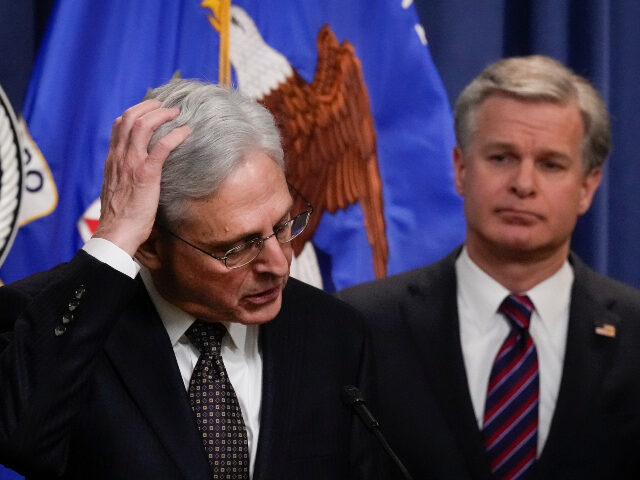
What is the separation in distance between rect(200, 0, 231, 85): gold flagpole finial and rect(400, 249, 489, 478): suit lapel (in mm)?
781

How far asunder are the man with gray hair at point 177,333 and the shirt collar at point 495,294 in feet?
2.20

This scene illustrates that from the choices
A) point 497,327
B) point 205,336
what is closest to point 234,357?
point 205,336

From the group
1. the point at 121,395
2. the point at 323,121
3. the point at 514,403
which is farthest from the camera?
the point at 323,121

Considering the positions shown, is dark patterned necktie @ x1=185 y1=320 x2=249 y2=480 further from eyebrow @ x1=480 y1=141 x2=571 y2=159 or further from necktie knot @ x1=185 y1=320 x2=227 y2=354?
eyebrow @ x1=480 y1=141 x2=571 y2=159

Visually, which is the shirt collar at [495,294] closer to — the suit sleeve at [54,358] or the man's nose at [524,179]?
the man's nose at [524,179]

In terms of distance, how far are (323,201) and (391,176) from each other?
24 centimetres

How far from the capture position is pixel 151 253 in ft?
5.79

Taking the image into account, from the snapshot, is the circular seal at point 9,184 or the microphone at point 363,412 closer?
the microphone at point 363,412

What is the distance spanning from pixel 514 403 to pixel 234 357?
80 cm

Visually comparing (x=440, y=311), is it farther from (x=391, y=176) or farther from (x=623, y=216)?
(x=623, y=216)

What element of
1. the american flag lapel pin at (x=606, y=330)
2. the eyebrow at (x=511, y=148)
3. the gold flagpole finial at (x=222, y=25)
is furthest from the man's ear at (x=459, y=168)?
the gold flagpole finial at (x=222, y=25)

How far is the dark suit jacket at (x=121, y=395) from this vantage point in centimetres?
157

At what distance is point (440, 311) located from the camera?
2.45 m

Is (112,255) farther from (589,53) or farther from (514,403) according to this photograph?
(589,53)
